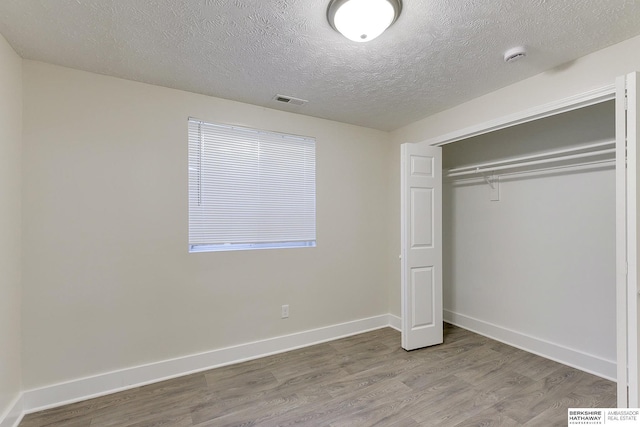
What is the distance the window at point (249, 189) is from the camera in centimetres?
260

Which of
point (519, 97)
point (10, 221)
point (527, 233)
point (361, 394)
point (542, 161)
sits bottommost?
point (361, 394)

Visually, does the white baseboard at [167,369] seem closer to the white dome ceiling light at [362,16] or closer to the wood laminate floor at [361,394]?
the wood laminate floor at [361,394]

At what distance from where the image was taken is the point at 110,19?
1599 millimetres

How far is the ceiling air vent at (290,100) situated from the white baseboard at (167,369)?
232cm

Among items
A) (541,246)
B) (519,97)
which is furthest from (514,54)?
(541,246)

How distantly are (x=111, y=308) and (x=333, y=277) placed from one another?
204cm

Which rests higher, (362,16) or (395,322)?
(362,16)

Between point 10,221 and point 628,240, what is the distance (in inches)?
141

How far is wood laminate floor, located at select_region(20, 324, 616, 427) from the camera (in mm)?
1918

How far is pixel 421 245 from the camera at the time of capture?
297cm

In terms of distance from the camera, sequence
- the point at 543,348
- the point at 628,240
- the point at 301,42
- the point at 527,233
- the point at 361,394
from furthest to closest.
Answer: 1. the point at 527,233
2. the point at 543,348
3. the point at 361,394
4. the point at 301,42
5. the point at 628,240

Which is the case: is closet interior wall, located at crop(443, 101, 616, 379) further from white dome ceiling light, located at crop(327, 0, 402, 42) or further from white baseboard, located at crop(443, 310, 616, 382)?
white dome ceiling light, located at crop(327, 0, 402, 42)

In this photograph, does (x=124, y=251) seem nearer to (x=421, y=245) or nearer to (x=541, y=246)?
(x=421, y=245)

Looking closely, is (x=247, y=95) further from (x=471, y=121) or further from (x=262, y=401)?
(x=262, y=401)
